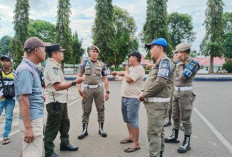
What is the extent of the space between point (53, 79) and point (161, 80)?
181 centimetres

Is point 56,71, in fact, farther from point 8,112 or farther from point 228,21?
point 228,21

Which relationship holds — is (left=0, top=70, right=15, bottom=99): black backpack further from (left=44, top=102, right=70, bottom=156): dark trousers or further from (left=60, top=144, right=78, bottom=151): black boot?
(left=60, top=144, right=78, bottom=151): black boot

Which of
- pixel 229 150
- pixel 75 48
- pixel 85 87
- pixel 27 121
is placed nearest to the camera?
pixel 27 121

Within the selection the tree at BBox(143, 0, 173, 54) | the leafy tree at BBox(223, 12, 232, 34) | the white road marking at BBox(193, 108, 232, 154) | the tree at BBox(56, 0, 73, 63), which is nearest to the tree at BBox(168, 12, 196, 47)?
the leafy tree at BBox(223, 12, 232, 34)

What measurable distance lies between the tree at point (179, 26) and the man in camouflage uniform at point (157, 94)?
55544 millimetres

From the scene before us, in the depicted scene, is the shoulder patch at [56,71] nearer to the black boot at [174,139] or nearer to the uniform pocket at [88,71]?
the uniform pocket at [88,71]

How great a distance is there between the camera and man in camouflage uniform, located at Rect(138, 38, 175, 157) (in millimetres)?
3115

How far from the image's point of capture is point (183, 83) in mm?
4344

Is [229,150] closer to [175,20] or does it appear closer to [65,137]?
[65,137]

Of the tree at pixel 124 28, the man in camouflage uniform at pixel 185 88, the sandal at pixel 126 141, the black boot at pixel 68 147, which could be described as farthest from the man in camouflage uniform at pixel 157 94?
the tree at pixel 124 28

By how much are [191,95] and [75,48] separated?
4794 centimetres

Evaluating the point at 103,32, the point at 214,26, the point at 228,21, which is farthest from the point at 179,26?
the point at 103,32

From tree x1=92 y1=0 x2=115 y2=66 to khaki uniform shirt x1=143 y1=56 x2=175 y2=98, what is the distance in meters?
30.2

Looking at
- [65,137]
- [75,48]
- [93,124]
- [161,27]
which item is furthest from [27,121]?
[75,48]
